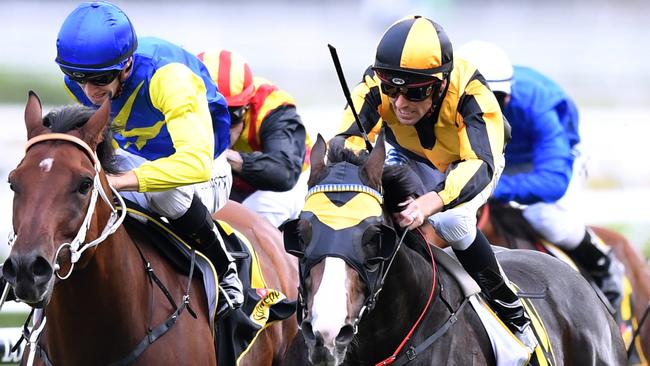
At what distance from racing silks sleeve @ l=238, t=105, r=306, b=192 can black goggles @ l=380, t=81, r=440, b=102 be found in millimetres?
2589

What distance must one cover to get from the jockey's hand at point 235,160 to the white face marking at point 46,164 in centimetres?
309

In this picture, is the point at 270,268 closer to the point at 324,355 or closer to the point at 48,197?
the point at 48,197

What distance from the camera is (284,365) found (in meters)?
4.39

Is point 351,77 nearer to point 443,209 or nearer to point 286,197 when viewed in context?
point 286,197

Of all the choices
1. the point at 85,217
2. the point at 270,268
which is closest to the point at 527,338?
the point at 270,268

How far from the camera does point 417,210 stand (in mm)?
4086

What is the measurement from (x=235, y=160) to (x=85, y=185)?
3027mm

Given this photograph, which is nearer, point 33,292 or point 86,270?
point 33,292

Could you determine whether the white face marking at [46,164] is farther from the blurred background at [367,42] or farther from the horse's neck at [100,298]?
the blurred background at [367,42]

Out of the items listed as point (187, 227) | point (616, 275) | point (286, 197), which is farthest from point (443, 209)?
point (616, 275)

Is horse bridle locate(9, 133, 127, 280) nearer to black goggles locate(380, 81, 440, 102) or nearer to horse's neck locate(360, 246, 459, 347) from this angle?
horse's neck locate(360, 246, 459, 347)

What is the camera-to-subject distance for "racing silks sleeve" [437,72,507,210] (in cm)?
429

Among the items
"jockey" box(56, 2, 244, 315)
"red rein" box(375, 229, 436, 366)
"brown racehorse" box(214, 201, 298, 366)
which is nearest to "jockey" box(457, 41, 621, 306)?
"brown racehorse" box(214, 201, 298, 366)

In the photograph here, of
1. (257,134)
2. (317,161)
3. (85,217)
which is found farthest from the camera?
(257,134)
